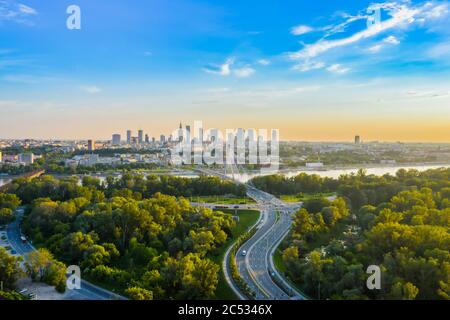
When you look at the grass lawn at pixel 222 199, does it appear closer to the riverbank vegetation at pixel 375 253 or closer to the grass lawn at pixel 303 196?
the grass lawn at pixel 303 196

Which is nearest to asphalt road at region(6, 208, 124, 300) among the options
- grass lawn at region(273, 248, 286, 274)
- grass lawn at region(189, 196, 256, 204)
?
grass lawn at region(273, 248, 286, 274)

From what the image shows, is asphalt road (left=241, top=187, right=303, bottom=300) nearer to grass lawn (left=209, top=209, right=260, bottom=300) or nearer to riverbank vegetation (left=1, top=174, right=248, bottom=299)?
grass lawn (left=209, top=209, right=260, bottom=300)

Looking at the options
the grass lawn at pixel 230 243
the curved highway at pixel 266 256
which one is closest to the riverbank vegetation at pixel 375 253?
the curved highway at pixel 266 256

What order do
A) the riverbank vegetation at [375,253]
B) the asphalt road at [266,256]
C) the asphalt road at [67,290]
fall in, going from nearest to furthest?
the riverbank vegetation at [375,253]
the asphalt road at [67,290]
the asphalt road at [266,256]

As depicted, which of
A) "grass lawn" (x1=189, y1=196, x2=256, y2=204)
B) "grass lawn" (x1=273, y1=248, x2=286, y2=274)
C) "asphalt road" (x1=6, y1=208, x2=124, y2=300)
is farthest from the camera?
"grass lawn" (x1=189, y1=196, x2=256, y2=204)
